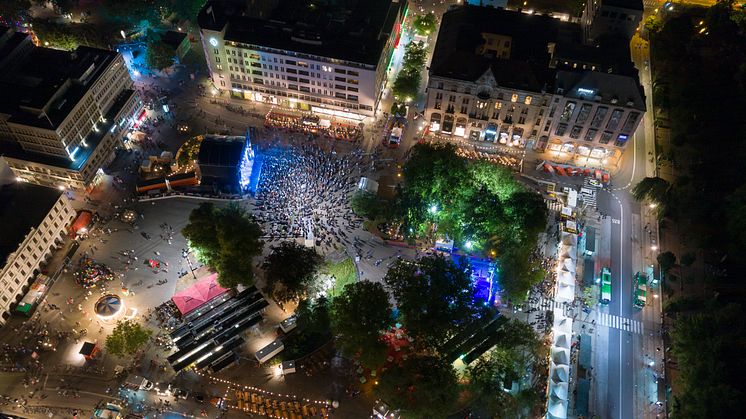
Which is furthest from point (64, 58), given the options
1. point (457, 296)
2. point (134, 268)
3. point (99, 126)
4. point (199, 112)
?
point (457, 296)

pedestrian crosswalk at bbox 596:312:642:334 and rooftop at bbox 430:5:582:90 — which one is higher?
rooftop at bbox 430:5:582:90

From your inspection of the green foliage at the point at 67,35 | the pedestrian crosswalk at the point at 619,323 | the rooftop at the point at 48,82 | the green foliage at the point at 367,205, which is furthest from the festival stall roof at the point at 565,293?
the green foliage at the point at 67,35

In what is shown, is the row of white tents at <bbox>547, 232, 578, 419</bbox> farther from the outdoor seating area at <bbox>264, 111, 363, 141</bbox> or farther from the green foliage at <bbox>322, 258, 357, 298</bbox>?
the outdoor seating area at <bbox>264, 111, 363, 141</bbox>

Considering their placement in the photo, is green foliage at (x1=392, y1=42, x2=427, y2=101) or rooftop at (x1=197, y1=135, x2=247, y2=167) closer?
rooftop at (x1=197, y1=135, x2=247, y2=167)

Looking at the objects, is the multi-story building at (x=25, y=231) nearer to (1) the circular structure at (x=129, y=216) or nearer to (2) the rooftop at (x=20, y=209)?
(2) the rooftop at (x=20, y=209)

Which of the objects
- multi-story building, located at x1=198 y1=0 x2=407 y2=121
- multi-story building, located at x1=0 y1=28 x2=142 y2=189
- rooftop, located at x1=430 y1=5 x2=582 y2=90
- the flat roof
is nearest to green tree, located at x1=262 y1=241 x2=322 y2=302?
multi-story building, located at x1=198 y1=0 x2=407 y2=121

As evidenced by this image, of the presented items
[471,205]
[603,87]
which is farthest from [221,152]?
[603,87]
